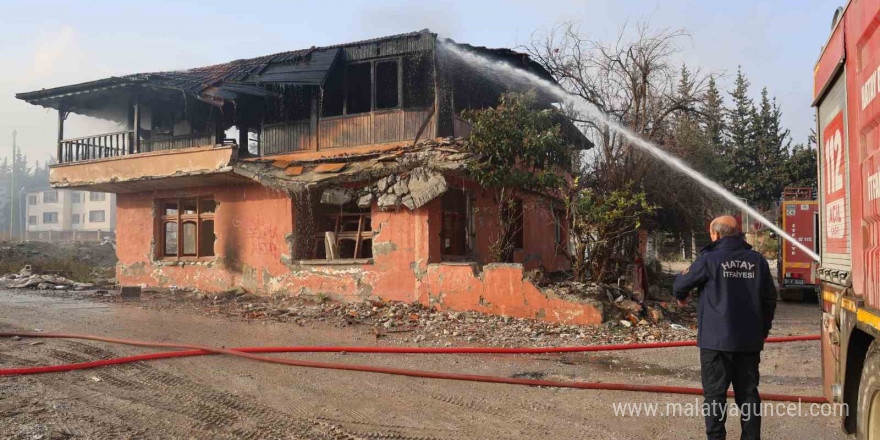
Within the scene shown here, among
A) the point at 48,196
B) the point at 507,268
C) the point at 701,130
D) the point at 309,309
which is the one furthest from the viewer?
the point at 48,196

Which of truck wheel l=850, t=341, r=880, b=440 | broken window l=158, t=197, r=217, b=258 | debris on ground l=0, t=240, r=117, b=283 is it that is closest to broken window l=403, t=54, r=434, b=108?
broken window l=158, t=197, r=217, b=258

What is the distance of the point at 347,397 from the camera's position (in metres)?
5.38

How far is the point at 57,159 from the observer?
16.5 metres

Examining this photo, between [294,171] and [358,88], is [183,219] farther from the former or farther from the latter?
[358,88]

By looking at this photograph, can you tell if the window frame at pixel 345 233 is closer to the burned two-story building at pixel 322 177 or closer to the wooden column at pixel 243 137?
the burned two-story building at pixel 322 177

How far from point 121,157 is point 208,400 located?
11.8m

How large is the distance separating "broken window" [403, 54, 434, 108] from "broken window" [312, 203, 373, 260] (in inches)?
118

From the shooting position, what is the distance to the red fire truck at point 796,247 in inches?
599

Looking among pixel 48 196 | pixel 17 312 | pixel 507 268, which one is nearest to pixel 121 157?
pixel 17 312

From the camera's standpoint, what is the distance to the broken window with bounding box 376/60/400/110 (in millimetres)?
14641

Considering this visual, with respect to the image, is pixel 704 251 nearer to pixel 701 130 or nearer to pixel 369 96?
pixel 369 96

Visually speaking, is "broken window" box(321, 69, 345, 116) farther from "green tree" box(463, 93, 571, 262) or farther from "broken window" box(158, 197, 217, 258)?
"green tree" box(463, 93, 571, 262)

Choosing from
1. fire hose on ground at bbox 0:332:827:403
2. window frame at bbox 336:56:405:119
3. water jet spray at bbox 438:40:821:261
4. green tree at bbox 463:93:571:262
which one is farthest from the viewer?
water jet spray at bbox 438:40:821:261

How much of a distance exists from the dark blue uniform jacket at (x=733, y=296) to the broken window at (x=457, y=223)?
892cm
